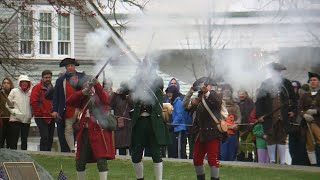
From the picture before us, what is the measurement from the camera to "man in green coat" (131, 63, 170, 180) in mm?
17469

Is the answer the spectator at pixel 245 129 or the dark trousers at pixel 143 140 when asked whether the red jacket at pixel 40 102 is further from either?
the dark trousers at pixel 143 140

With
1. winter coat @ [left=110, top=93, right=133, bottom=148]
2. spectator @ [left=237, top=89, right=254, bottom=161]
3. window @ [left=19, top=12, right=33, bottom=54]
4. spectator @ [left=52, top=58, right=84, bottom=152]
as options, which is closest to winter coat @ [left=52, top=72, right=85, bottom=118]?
spectator @ [left=52, top=58, right=84, bottom=152]

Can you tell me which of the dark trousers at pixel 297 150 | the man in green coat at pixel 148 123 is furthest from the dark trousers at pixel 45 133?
the man in green coat at pixel 148 123

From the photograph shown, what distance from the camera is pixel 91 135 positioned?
16984 millimetres

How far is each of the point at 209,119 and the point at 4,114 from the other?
24.2 ft

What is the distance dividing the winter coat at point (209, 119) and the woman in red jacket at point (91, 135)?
161cm

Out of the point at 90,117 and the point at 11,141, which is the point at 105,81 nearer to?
the point at 90,117

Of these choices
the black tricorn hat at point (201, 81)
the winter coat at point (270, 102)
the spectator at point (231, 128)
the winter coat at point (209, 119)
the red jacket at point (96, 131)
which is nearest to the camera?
the red jacket at point (96, 131)

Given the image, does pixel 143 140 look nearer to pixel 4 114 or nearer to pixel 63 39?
pixel 4 114

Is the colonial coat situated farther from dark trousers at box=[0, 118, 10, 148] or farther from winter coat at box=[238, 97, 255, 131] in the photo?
dark trousers at box=[0, 118, 10, 148]

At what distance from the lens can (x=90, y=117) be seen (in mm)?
17031

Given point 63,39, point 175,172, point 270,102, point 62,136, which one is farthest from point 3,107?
point 63,39

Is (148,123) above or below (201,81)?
below

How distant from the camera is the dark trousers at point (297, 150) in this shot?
21.5 metres
